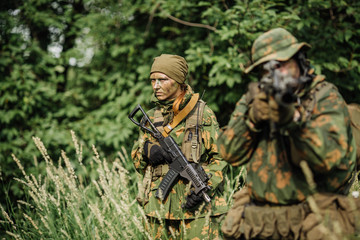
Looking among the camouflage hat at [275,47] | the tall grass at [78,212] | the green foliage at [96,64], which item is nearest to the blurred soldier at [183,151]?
the tall grass at [78,212]

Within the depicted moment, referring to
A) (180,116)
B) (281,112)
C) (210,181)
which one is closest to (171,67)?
(180,116)

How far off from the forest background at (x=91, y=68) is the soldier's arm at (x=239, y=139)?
255cm

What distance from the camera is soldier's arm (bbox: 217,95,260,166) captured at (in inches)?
59.5

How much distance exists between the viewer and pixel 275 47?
4.86 ft

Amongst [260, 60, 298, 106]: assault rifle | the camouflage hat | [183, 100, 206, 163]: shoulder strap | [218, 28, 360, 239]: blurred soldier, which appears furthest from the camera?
[183, 100, 206, 163]: shoulder strap

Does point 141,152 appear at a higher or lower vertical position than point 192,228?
higher

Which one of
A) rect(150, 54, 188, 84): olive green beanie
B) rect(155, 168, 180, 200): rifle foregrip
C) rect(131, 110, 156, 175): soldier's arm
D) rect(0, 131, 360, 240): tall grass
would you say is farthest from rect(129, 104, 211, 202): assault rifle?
rect(150, 54, 188, 84): olive green beanie

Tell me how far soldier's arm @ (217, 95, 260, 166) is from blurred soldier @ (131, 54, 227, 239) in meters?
0.85

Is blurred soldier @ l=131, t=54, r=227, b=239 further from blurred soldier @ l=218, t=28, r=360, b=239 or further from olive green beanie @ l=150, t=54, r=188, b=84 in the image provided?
blurred soldier @ l=218, t=28, r=360, b=239

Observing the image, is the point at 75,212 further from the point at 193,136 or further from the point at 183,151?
the point at 193,136

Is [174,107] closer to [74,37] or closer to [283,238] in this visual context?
[283,238]

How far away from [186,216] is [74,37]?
15.0 ft

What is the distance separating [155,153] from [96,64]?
3.42 metres

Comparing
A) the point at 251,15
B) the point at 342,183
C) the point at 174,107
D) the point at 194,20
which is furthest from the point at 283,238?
the point at 194,20
